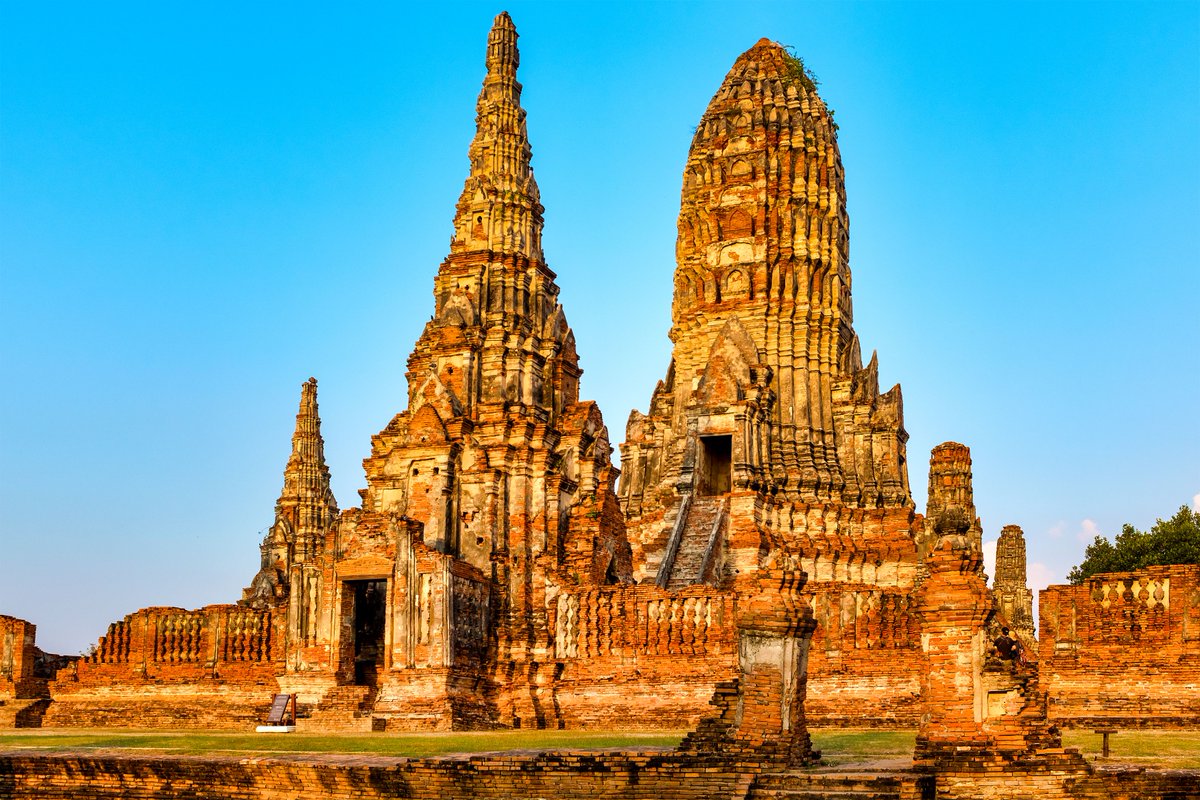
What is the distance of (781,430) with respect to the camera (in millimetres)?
38344

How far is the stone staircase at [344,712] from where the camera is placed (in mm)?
24719

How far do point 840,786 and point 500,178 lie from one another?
62.8 feet

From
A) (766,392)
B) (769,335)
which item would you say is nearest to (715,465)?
(766,392)

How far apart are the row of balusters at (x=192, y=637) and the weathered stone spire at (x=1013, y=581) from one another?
58.5 feet

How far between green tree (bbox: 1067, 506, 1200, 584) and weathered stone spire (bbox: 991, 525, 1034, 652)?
7.97m

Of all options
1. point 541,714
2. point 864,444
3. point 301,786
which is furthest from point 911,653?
point 864,444

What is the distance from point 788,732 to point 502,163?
58.7 feet

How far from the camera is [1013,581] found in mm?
37969

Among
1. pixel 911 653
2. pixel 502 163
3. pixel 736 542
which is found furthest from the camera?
pixel 736 542

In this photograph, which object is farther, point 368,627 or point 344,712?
point 368,627

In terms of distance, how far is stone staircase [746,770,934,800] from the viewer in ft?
42.5

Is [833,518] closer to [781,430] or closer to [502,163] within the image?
[781,430]

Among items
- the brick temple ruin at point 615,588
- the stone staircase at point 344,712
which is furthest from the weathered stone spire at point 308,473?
the stone staircase at point 344,712

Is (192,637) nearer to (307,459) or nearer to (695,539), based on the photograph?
(695,539)
